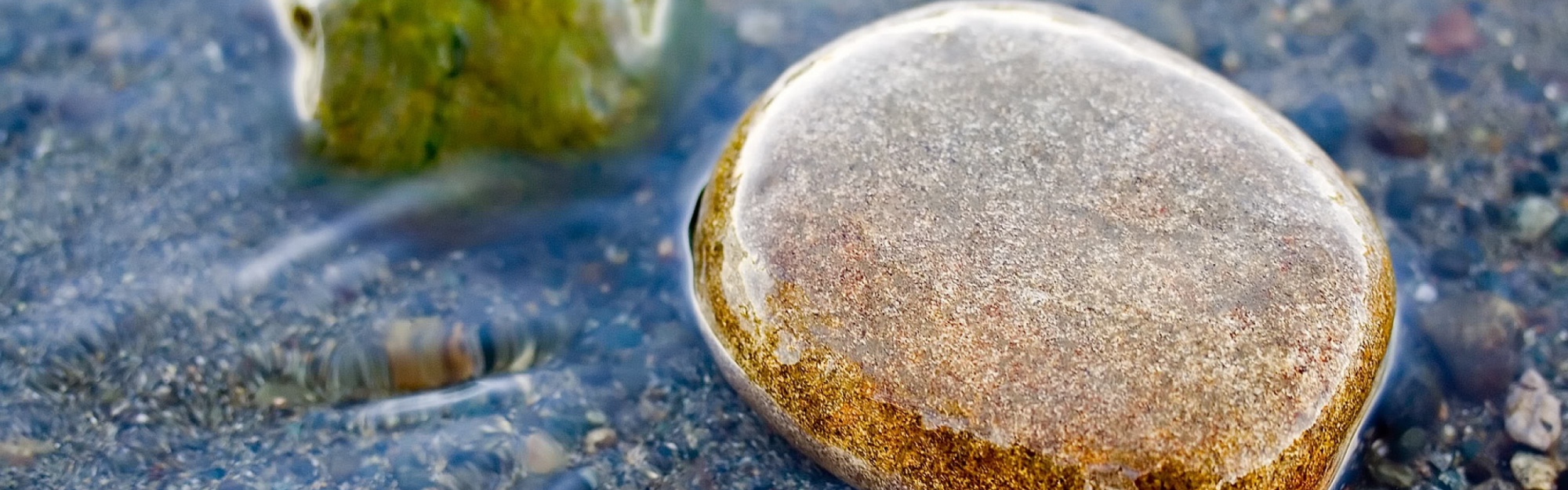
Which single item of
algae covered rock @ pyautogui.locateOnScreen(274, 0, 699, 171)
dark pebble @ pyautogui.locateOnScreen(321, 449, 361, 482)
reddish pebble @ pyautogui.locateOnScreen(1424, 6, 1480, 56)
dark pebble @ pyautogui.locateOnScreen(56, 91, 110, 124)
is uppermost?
dark pebble @ pyautogui.locateOnScreen(56, 91, 110, 124)

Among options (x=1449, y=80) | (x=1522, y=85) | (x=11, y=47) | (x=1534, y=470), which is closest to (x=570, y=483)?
(x=1534, y=470)

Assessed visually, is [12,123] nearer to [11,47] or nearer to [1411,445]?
[11,47]

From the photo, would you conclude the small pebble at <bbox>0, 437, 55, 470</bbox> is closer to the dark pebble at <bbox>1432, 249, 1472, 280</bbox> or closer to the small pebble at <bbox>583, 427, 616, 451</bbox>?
the small pebble at <bbox>583, 427, 616, 451</bbox>

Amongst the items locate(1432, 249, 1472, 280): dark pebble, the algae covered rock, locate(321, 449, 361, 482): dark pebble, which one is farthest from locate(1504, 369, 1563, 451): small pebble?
locate(321, 449, 361, 482): dark pebble

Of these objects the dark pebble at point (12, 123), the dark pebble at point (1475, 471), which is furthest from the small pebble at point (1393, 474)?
the dark pebble at point (12, 123)

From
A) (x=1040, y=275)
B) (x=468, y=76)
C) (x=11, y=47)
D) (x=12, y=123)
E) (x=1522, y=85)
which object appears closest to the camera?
(x=1040, y=275)

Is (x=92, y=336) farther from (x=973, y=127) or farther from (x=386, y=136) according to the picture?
(x=973, y=127)

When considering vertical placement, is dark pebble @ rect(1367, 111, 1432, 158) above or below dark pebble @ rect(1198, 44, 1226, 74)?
below
